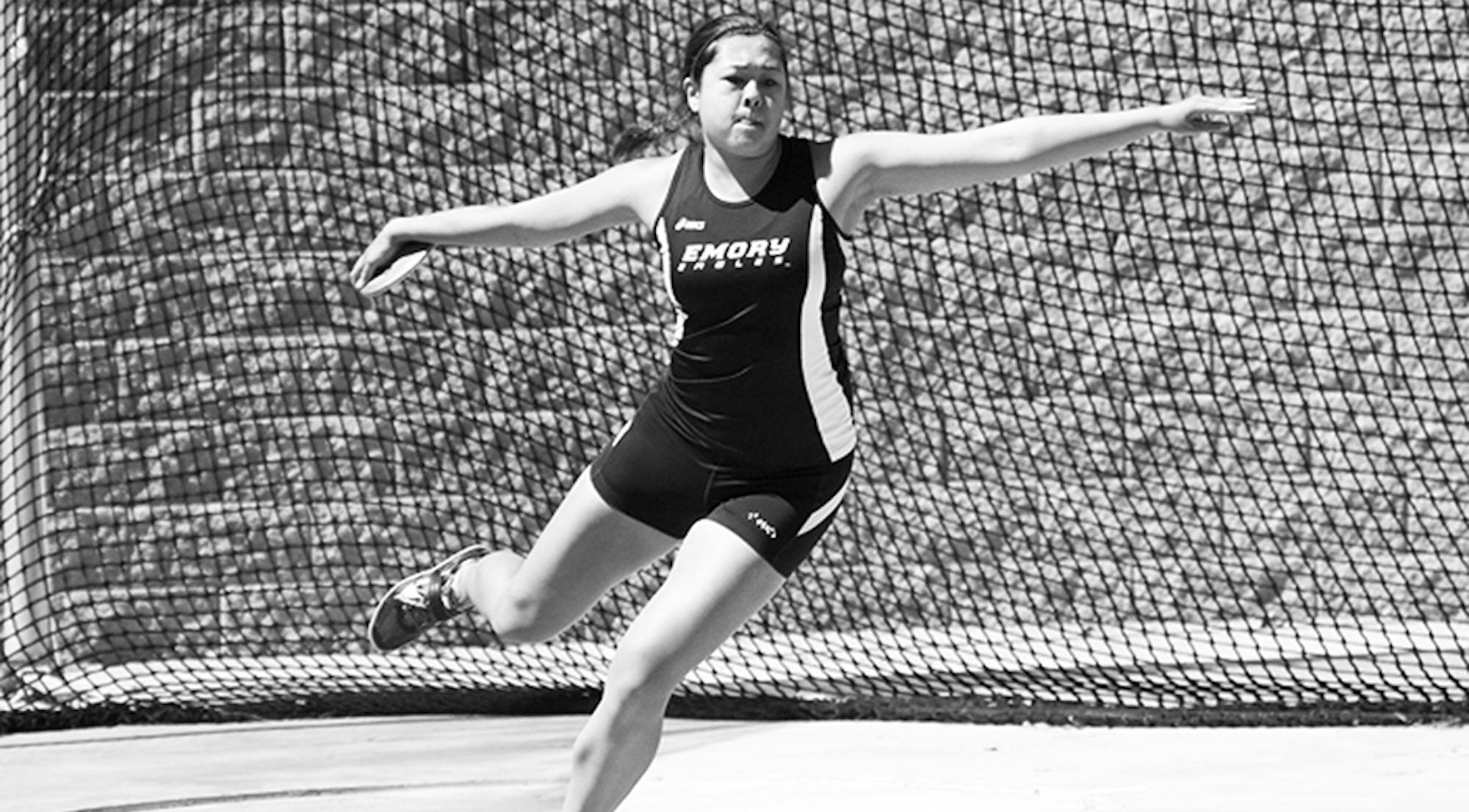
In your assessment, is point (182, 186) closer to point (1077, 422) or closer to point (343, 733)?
point (343, 733)

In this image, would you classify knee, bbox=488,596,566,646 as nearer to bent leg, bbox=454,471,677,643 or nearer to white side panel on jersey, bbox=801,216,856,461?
bent leg, bbox=454,471,677,643

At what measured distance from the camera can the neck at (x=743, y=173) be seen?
4750 mm

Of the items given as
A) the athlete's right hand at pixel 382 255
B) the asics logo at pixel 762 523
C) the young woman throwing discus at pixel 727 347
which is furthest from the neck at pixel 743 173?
the athlete's right hand at pixel 382 255

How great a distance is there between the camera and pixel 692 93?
493 centimetres

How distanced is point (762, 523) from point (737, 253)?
0.54m

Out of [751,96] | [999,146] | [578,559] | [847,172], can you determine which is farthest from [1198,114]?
[578,559]

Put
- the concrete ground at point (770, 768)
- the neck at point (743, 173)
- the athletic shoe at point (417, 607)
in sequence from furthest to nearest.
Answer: the concrete ground at point (770, 768) → the athletic shoe at point (417, 607) → the neck at point (743, 173)

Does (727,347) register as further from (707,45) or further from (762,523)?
(707,45)

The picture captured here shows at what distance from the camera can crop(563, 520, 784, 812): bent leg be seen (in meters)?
4.42

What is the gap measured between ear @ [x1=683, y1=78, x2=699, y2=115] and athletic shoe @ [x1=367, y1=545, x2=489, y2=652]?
1294 mm

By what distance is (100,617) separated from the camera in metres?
8.68

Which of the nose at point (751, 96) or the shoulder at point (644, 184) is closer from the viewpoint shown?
the nose at point (751, 96)

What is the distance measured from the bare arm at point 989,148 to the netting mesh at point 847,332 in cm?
388

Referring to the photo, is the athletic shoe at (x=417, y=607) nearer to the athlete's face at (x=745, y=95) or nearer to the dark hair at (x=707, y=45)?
the dark hair at (x=707, y=45)
